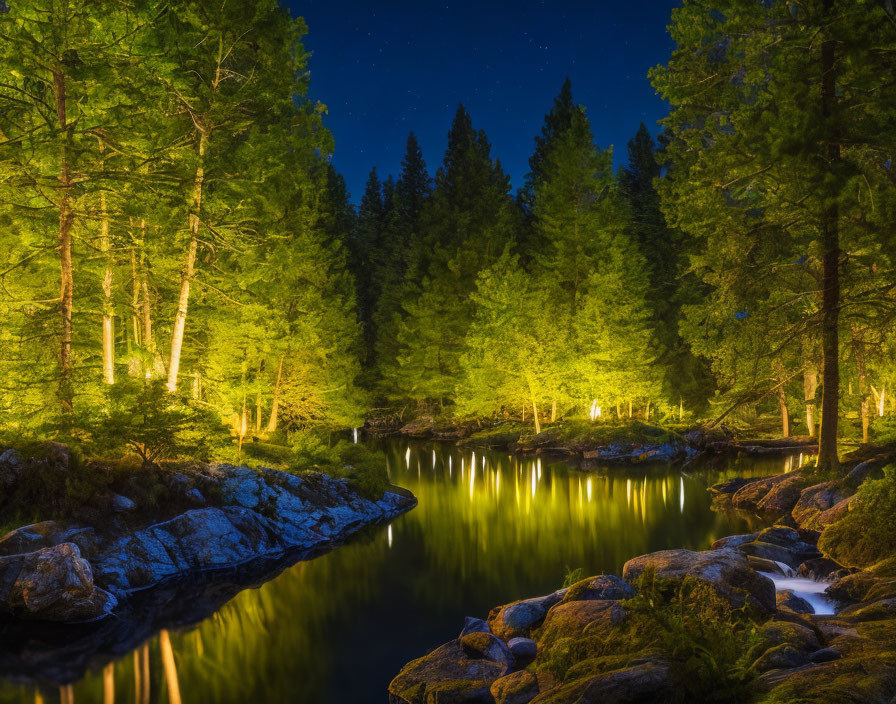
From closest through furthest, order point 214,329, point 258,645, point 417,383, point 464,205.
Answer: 1. point 258,645
2. point 214,329
3. point 417,383
4. point 464,205

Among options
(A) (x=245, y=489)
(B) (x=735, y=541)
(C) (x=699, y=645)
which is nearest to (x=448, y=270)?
(A) (x=245, y=489)

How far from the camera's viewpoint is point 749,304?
15953 millimetres

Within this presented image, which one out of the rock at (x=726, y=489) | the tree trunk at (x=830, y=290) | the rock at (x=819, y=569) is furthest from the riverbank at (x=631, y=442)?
the rock at (x=819, y=569)

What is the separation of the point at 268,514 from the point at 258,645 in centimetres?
553

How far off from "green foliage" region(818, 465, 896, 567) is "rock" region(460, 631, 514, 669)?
695 cm

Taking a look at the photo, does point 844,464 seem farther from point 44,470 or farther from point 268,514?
point 44,470

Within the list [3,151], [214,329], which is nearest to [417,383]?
[214,329]

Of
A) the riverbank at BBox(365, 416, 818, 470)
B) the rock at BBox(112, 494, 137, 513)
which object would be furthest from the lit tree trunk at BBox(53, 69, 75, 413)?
the riverbank at BBox(365, 416, 818, 470)

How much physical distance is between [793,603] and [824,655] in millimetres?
3150

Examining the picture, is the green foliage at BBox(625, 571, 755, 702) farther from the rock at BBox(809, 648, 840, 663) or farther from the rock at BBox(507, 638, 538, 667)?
the rock at BBox(507, 638, 538, 667)

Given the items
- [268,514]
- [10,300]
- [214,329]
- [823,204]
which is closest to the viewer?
[823,204]

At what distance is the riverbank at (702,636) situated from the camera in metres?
4.68

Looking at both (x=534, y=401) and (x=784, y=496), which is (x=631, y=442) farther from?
(x=784, y=496)

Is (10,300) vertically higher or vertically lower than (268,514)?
higher
